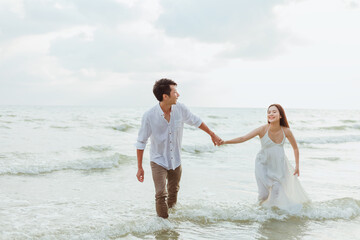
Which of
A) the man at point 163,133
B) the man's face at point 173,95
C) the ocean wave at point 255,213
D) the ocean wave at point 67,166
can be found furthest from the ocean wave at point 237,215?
the ocean wave at point 67,166

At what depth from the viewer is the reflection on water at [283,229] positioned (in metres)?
4.91

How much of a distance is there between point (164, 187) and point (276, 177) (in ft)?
6.27

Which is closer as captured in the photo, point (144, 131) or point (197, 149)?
point (144, 131)

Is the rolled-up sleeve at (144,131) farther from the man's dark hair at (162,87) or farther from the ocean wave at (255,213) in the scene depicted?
the ocean wave at (255,213)

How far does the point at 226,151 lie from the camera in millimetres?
15258

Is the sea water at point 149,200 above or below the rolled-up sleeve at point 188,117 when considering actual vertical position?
below

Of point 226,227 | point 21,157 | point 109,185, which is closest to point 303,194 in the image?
point 226,227

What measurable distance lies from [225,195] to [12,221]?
4.01 m

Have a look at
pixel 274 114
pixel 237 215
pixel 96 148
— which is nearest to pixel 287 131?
pixel 274 114

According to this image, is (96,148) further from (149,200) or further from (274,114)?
(274,114)

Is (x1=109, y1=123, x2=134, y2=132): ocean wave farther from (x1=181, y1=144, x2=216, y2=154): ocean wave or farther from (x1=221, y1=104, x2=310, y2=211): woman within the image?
(x1=221, y1=104, x2=310, y2=211): woman

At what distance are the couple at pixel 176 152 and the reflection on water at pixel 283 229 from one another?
306 millimetres

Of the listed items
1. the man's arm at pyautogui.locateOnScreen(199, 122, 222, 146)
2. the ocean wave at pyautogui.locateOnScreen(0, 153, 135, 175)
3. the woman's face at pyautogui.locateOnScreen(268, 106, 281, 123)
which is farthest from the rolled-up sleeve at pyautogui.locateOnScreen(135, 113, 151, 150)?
the ocean wave at pyautogui.locateOnScreen(0, 153, 135, 175)

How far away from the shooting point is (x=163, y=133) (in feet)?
16.0
